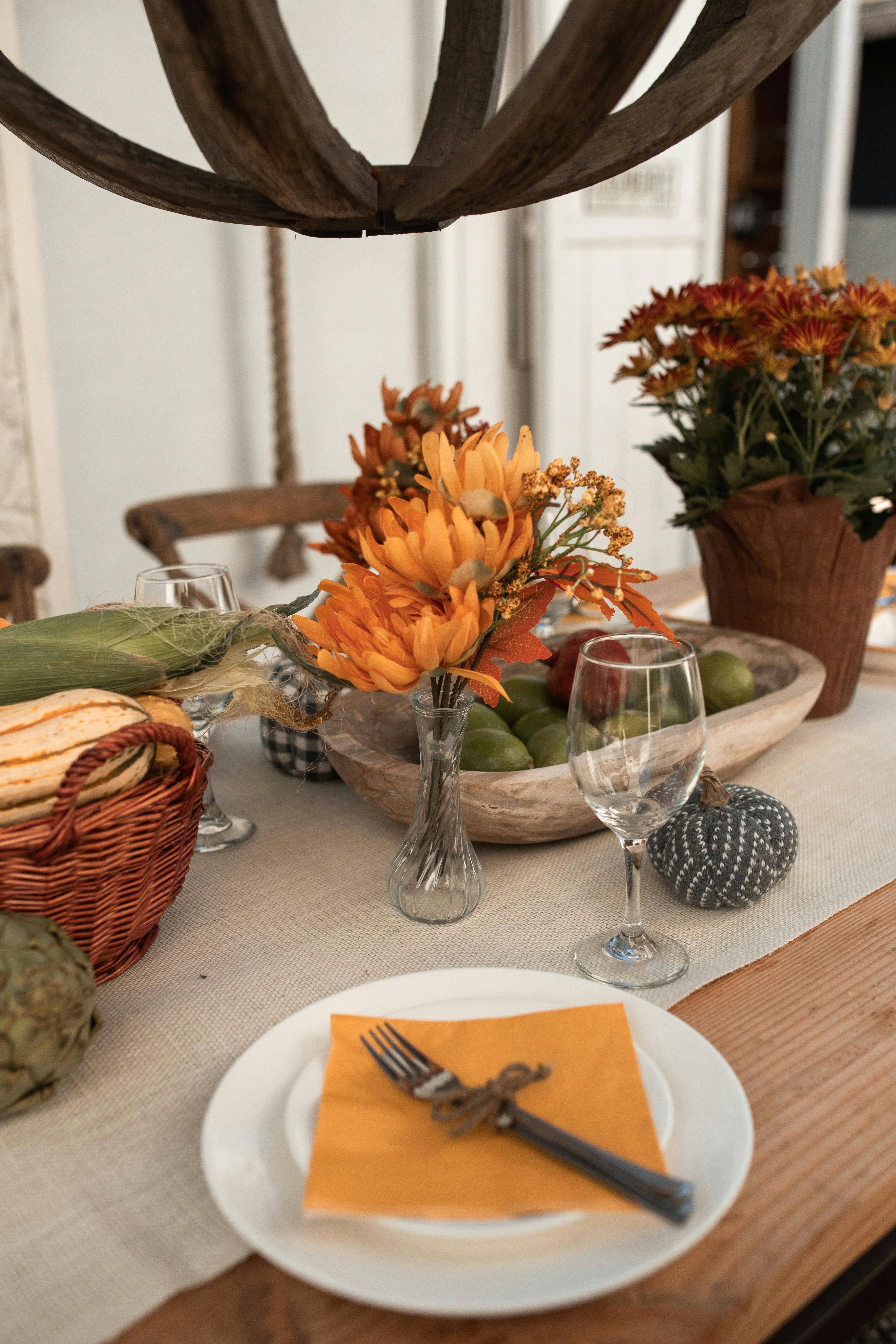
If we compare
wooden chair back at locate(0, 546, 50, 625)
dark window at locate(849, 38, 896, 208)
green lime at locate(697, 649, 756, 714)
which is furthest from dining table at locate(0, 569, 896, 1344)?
dark window at locate(849, 38, 896, 208)

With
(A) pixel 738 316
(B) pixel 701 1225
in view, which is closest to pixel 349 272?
(A) pixel 738 316

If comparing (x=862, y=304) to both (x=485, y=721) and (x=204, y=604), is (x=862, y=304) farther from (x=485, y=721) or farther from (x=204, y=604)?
(x=204, y=604)

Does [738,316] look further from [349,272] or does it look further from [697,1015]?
[349,272]

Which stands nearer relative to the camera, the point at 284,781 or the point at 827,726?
the point at 284,781

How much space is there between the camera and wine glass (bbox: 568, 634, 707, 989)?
608mm

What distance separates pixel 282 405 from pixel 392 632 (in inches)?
76.3

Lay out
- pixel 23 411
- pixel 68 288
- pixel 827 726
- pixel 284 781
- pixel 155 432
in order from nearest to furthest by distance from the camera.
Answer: pixel 284 781
pixel 827 726
pixel 23 411
pixel 68 288
pixel 155 432

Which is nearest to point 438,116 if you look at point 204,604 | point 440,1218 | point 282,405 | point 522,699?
point 204,604

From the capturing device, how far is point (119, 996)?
66 cm

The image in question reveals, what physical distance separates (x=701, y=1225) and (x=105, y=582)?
Answer: 225 centimetres

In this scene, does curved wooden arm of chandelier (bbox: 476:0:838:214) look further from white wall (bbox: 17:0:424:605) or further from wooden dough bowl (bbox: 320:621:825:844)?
white wall (bbox: 17:0:424:605)

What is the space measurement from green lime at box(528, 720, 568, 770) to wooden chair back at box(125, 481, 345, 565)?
0.94 m

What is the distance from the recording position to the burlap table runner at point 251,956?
1.54ft

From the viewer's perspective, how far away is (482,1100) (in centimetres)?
49
